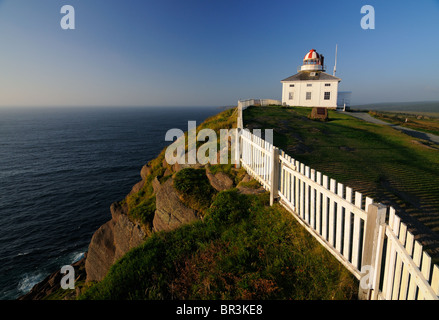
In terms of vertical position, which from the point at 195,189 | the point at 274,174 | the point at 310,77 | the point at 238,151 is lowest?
the point at 195,189

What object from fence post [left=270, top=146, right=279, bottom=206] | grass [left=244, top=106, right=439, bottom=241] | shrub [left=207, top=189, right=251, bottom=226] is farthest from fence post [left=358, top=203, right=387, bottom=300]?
shrub [left=207, top=189, right=251, bottom=226]

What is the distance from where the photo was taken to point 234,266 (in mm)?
4707

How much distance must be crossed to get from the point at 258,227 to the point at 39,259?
79.7 ft

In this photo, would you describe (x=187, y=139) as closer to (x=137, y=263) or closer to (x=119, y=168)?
(x=137, y=263)

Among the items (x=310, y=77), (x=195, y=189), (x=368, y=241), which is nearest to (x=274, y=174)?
(x=368, y=241)

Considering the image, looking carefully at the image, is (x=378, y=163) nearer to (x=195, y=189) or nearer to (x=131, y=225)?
(x=195, y=189)

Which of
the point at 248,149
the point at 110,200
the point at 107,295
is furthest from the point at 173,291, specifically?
the point at 110,200

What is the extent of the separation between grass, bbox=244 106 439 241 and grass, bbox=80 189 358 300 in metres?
3.19

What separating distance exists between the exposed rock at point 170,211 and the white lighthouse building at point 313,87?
3259 cm

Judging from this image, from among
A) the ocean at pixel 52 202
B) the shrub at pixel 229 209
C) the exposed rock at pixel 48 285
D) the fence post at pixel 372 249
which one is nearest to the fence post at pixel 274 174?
the shrub at pixel 229 209

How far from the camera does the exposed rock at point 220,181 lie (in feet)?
32.6

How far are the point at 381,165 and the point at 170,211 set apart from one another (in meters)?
9.65

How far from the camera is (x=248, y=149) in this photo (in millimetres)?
9445

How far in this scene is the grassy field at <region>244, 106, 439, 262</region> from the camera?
646 centimetres
